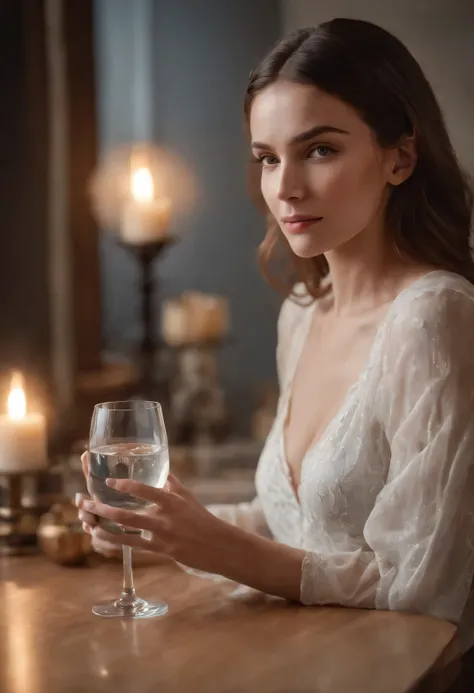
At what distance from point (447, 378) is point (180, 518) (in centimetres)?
39

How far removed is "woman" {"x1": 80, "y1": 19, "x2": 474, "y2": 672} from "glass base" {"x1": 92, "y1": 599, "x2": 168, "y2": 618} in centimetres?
8

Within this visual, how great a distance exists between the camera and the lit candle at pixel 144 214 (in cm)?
293

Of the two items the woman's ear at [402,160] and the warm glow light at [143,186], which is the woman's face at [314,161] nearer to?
the woman's ear at [402,160]

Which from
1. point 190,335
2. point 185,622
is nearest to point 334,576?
point 185,622

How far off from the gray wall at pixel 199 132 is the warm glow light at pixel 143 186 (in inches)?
45.1

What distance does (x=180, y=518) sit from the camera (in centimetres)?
135

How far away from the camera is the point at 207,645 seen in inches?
48.8

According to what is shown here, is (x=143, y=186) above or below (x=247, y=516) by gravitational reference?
above

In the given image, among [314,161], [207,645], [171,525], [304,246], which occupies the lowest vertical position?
[207,645]

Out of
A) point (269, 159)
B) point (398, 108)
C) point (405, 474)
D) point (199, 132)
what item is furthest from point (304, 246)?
point (199, 132)

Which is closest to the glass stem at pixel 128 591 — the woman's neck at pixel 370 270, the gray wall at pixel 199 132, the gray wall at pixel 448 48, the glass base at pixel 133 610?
the glass base at pixel 133 610

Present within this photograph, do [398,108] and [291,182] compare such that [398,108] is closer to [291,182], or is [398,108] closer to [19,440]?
[291,182]

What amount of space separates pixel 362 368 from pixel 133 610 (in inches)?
20.2

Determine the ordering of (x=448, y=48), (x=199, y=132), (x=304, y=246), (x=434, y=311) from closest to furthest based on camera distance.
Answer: (x=434, y=311)
(x=304, y=246)
(x=448, y=48)
(x=199, y=132)
